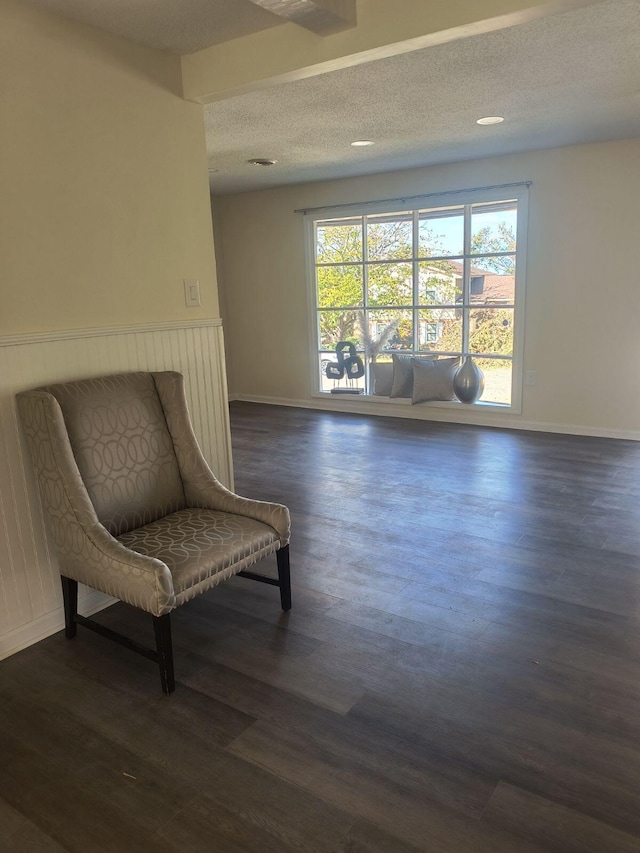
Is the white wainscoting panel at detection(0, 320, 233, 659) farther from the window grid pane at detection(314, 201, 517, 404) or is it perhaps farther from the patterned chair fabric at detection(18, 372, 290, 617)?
the window grid pane at detection(314, 201, 517, 404)

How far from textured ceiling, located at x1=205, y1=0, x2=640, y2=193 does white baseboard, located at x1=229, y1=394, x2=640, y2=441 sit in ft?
7.46

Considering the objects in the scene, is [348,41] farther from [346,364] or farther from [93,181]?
[346,364]

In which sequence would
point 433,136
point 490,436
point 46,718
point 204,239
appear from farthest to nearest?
point 490,436
point 433,136
point 204,239
point 46,718

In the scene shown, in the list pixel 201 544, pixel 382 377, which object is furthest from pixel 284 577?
pixel 382 377

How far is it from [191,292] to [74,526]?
1311mm

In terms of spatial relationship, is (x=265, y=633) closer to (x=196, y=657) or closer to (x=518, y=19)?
(x=196, y=657)

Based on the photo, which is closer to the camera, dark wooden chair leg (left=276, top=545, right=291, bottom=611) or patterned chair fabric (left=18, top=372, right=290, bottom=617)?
patterned chair fabric (left=18, top=372, right=290, bottom=617)

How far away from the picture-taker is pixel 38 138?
226 cm

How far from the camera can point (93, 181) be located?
2.47 m

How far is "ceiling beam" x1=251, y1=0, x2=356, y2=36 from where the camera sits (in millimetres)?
1998

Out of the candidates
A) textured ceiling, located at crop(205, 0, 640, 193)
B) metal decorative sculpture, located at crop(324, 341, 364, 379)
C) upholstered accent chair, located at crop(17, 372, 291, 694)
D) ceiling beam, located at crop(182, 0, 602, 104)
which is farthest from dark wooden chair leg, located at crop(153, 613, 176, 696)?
metal decorative sculpture, located at crop(324, 341, 364, 379)

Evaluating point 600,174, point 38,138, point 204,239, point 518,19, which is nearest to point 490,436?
point 600,174

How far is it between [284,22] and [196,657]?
247cm

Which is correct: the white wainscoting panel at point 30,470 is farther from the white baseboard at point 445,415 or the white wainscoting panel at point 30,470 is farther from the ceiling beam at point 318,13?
the white baseboard at point 445,415
